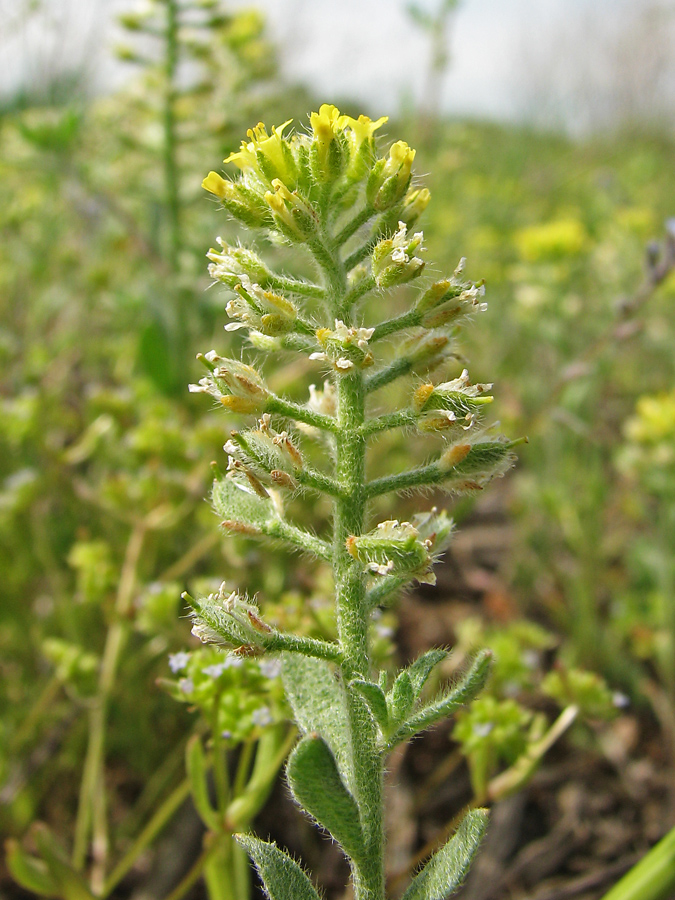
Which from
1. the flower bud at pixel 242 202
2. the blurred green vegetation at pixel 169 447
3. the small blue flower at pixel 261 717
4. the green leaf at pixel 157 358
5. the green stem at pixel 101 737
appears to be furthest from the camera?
the green leaf at pixel 157 358

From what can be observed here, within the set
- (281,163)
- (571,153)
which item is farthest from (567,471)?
(571,153)

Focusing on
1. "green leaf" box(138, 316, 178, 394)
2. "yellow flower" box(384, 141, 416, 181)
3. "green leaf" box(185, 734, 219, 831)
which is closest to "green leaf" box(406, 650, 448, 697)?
"green leaf" box(185, 734, 219, 831)

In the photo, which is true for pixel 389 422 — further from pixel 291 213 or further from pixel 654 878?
pixel 654 878

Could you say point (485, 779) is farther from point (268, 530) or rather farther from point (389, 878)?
point (268, 530)

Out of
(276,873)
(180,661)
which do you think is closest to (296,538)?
(180,661)

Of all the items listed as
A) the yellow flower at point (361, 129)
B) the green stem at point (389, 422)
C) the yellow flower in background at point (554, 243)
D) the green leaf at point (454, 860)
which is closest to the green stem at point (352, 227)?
the yellow flower at point (361, 129)

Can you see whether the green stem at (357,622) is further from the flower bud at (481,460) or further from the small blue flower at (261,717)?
the small blue flower at (261,717)
